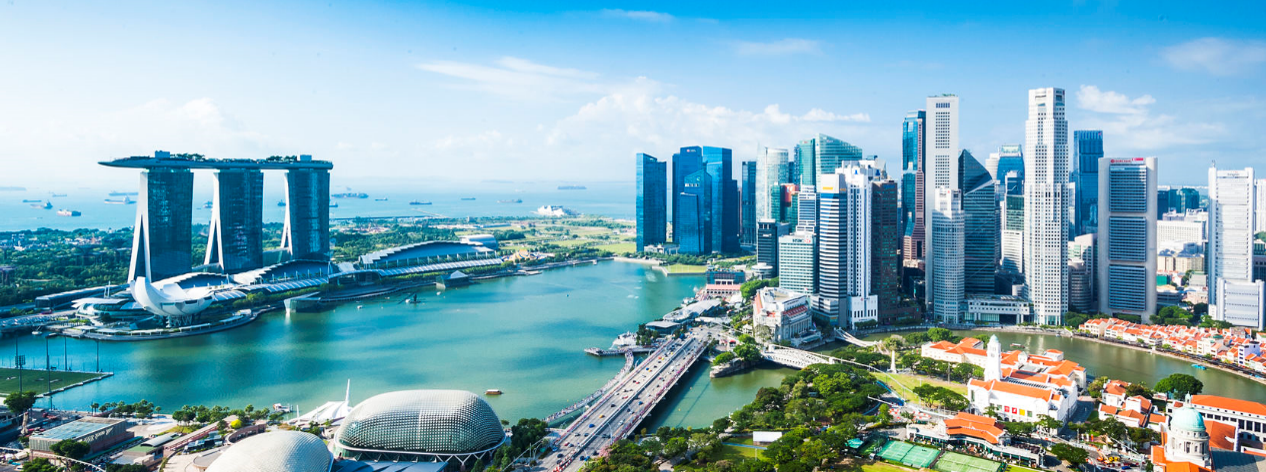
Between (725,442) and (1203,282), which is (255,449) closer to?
(725,442)

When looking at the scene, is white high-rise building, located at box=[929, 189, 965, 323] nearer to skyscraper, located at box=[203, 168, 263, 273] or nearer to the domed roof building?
the domed roof building

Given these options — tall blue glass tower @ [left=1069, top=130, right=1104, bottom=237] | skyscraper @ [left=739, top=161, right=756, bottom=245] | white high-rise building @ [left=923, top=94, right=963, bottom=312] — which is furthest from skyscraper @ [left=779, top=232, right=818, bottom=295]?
skyscraper @ [left=739, top=161, right=756, bottom=245]

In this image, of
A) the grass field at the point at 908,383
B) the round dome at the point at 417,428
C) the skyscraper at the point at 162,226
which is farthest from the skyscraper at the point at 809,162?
the round dome at the point at 417,428

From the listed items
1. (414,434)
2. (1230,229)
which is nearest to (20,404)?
(414,434)

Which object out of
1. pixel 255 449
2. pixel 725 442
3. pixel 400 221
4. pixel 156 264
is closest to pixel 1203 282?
pixel 725 442

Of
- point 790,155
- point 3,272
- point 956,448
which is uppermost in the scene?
point 790,155

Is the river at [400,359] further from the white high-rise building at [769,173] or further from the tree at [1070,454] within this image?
the white high-rise building at [769,173]
